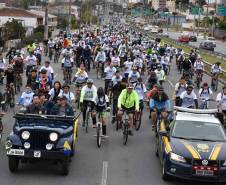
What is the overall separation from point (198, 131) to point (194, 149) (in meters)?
1.23

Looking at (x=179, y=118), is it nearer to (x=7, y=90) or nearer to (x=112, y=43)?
(x=7, y=90)

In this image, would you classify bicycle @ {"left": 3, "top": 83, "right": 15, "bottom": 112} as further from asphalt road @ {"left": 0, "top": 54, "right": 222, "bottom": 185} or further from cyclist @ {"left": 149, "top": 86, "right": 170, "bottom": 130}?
cyclist @ {"left": 149, "top": 86, "right": 170, "bottom": 130}

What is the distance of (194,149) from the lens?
11.6m

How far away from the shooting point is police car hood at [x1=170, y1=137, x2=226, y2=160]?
37.3 ft

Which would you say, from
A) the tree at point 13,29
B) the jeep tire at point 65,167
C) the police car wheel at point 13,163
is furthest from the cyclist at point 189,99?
the tree at point 13,29

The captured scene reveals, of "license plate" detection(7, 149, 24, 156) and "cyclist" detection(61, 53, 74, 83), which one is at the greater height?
"license plate" detection(7, 149, 24, 156)

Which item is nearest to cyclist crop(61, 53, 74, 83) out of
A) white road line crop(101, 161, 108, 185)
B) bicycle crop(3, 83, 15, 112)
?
bicycle crop(3, 83, 15, 112)

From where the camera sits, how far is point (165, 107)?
654 inches

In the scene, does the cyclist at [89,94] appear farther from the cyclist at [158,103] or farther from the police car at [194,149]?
the police car at [194,149]

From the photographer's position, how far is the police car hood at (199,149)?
1138 cm

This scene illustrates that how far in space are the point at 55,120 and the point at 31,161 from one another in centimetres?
115

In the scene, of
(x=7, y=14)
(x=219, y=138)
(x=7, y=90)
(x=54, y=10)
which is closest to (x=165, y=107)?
(x=219, y=138)

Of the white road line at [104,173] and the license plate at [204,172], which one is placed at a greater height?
the license plate at [204,172]

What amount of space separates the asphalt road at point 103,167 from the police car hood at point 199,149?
2.79 ft
